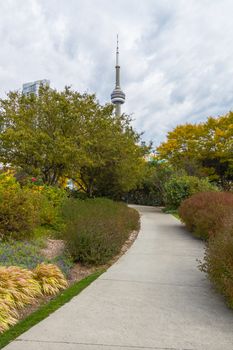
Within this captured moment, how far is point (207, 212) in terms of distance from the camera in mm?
9977

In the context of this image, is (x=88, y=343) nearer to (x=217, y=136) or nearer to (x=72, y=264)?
(x=72, y=264)

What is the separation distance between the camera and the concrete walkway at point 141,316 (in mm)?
3428

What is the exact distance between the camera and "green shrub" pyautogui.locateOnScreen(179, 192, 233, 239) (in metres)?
9.34

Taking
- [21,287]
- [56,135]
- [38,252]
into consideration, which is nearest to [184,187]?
[56,135]

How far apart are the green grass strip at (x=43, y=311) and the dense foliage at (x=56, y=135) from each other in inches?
366

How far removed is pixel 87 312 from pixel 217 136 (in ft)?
92.6

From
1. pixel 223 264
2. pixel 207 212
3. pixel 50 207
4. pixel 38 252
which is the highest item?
pixel 50 207

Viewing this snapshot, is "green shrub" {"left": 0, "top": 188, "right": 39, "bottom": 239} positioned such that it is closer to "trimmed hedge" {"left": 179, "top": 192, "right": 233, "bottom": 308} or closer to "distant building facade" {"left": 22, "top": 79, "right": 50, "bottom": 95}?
"trimmed hedge" {"left": 179, "top": 192, "right": 233, "bottom": 308}

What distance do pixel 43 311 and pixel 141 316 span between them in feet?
Result: 4.07

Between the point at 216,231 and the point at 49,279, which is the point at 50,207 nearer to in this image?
the point at 216,231

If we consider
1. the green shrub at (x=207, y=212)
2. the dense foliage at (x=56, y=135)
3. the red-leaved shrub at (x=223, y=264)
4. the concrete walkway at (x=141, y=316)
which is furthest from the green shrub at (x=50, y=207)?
the red-leaved shrub at (x=223, y=264)

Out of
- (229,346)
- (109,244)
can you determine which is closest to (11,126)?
(109,244)

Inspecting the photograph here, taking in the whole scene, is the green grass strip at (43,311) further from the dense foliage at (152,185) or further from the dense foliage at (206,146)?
the dense foliage at (206,146)

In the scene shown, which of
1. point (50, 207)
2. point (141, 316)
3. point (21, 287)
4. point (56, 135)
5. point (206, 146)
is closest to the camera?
point (141, 316)
